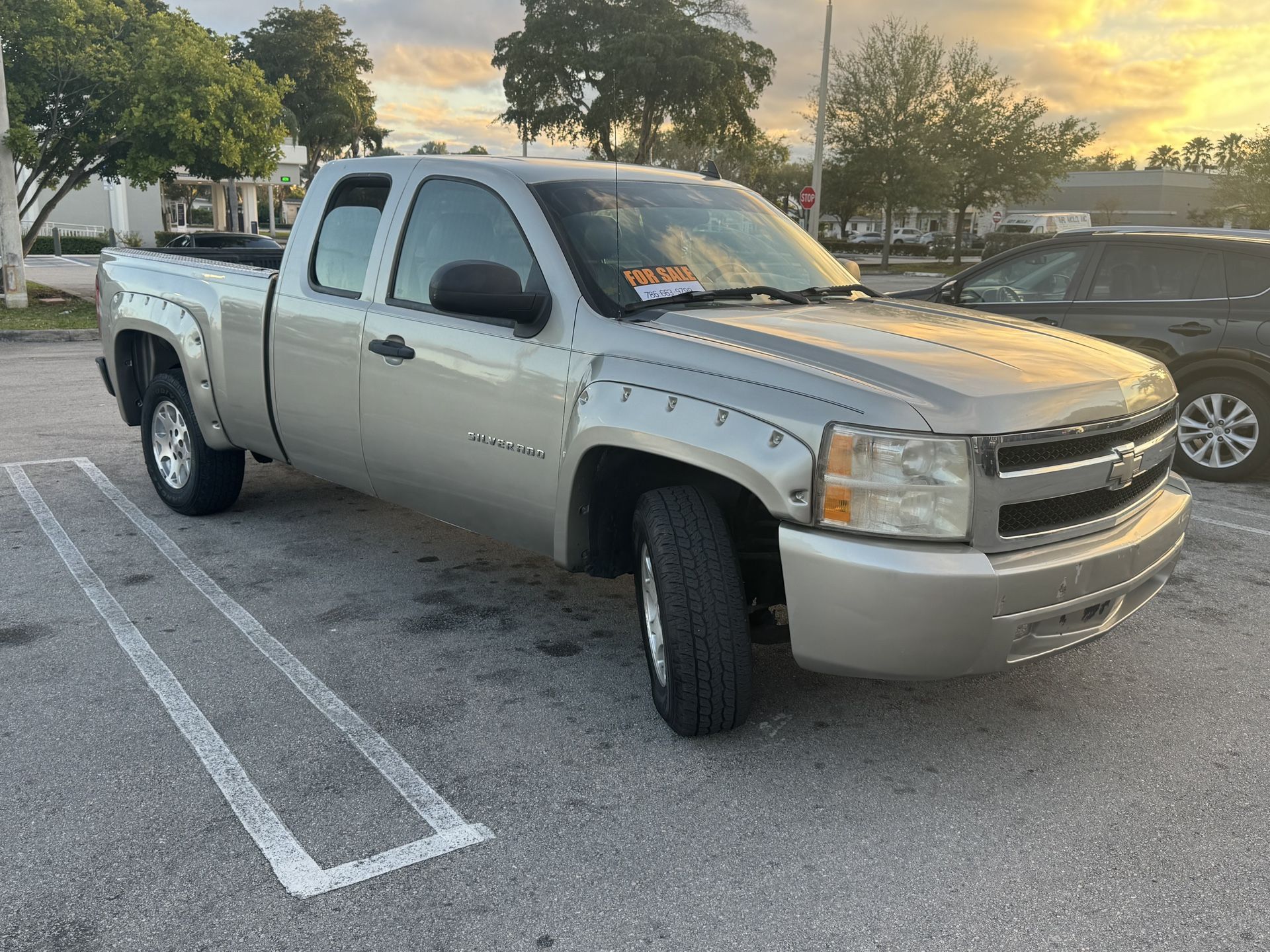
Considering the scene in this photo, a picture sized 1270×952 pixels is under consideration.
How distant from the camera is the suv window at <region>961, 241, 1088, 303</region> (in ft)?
24.8

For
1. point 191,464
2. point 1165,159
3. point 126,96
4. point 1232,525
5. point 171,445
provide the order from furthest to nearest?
point 1165,159 → point 126,96 → point 1232,525 → point 171,445 → point 191,464

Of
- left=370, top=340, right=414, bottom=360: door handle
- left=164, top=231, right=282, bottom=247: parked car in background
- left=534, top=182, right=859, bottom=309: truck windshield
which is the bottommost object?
left=370, top=340, right=414, bottom=360: door handle

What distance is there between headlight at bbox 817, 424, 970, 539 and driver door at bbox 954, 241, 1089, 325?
504 cm

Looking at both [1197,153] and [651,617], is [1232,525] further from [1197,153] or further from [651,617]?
[1197,153]

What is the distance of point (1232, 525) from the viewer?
20.0 feet

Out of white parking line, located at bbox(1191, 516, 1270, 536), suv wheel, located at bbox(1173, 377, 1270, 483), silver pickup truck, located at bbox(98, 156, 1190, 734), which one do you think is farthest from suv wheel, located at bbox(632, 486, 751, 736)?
suv wheel, located at bbox(1173, 377, 1270, 483)

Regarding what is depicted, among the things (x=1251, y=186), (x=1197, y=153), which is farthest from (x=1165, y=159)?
(x=1251, y=186)

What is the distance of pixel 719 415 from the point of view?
3094 mm

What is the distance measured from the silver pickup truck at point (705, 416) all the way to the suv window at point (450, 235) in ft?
0.04

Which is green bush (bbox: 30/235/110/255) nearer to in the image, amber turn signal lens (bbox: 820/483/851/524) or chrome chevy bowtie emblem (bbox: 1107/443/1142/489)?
amber turn signal lens (bbox: 820/483/851/524)

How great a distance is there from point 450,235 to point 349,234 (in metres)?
0.71

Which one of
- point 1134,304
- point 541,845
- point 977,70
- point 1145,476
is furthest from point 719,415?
point 977,70

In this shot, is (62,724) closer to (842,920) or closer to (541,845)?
(541,845)

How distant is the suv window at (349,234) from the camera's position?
453 centimetres
